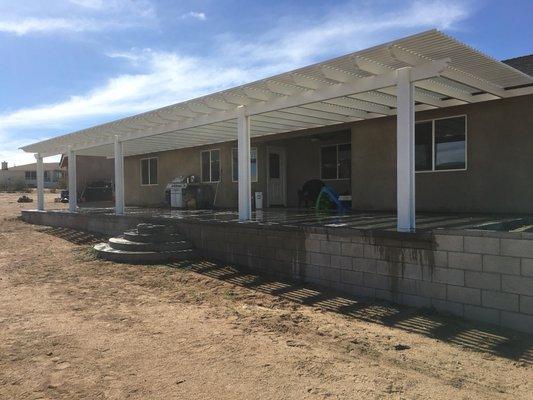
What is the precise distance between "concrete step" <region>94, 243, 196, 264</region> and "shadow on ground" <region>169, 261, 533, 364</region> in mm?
1778

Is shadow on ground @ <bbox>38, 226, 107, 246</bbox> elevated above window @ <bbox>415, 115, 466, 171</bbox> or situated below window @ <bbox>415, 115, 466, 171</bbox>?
below

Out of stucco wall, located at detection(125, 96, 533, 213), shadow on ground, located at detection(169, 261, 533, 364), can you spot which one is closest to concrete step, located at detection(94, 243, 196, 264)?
shadow on ground, located at detection(169, 261, 533, 364)

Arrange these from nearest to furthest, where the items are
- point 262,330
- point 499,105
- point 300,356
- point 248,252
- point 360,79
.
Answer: point 300,356, point 262,330, point 360,79, point 248,252, point 499,105

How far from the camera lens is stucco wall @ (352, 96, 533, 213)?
912 cm

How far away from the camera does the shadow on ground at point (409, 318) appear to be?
185 inches

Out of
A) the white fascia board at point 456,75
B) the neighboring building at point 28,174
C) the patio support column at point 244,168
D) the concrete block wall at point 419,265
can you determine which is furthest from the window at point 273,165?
the neighboring building at point 28,174

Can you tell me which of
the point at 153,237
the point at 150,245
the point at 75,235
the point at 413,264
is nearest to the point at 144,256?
the point at 150,245

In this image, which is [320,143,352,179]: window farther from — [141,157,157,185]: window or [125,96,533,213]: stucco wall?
[141,157,157,185]: window

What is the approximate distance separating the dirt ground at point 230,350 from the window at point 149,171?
13266 millimetres

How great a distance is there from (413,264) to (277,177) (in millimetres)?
10405

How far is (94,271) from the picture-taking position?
8.80 m

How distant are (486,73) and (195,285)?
610 cm

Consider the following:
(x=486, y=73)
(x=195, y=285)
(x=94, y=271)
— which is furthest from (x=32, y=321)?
(x=486, y=73)

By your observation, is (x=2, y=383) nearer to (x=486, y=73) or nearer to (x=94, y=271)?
(x=94, y=271)
